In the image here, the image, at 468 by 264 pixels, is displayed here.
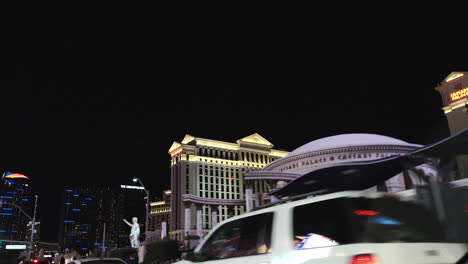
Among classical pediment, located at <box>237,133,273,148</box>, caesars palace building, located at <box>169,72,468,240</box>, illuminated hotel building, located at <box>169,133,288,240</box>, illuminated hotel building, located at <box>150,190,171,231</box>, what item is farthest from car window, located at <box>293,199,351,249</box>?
illuminated hotel building, located at <box>150,190,171,231</box>

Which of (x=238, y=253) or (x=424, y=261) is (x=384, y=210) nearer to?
(x=424, y=261)

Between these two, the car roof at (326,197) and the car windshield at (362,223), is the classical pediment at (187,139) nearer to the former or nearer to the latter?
the car roof at (326,197)

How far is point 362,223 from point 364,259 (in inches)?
16.1

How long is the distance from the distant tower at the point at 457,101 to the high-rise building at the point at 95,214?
4859 inches

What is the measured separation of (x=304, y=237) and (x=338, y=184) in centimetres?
2679

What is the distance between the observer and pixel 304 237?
4.47 meters

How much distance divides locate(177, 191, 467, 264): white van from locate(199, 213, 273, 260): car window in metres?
0.01

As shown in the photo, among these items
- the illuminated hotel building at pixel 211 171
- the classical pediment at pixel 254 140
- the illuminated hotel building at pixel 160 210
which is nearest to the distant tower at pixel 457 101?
the illuminated hotel building at pixel 211 171

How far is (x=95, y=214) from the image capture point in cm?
15838

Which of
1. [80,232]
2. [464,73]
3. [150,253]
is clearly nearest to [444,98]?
[464,73]

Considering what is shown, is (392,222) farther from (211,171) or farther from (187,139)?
(187,139)

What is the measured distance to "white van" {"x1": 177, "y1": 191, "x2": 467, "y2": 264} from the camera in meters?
3.90

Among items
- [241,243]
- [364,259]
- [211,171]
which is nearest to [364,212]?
[364,259]

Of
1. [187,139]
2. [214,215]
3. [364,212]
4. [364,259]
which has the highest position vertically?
[187,139]
